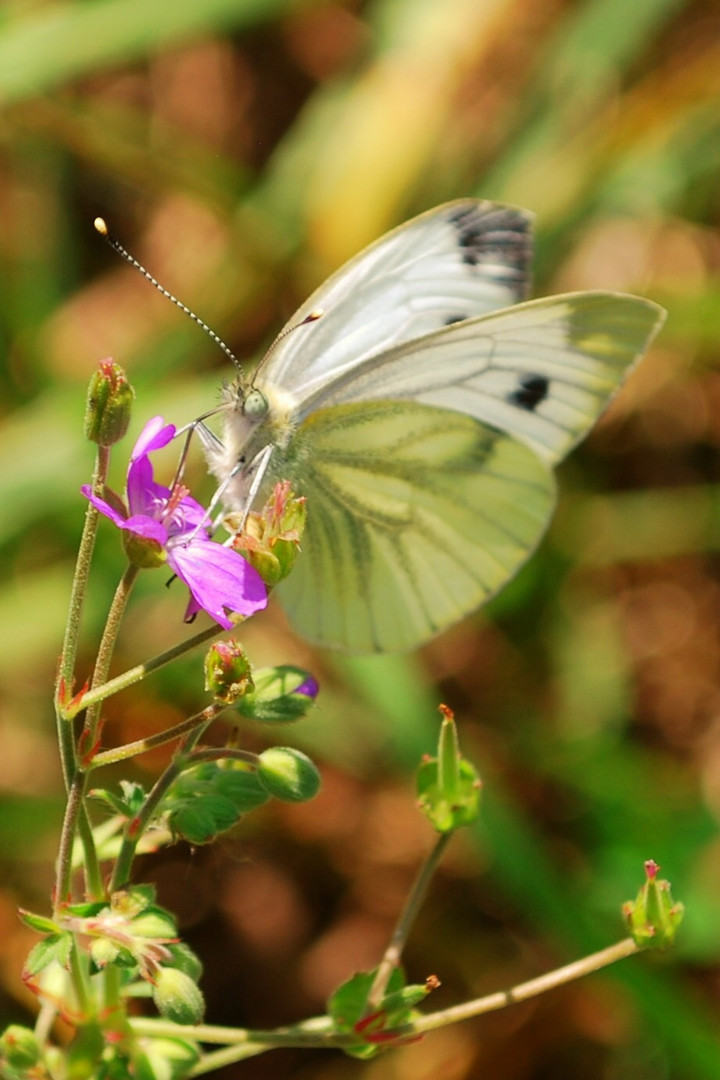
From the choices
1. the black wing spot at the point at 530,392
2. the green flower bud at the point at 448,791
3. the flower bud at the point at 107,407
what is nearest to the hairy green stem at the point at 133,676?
the flower bud at the point at 107,407

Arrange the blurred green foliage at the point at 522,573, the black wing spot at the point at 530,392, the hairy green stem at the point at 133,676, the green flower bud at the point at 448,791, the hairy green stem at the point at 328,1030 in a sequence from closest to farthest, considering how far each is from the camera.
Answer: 1. the hairy green stem at the point at 133,676
2. the hairy green stem at the point at 328,1030
3. the green flower bud at the point at 448,791
4. the black wing spot at the point at 530,392
5. the blurred green foliage at the point at 522,573

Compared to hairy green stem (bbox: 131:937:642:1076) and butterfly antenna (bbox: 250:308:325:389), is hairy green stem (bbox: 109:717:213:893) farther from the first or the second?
butterfly antenna (bbox: 250:308:325:389)

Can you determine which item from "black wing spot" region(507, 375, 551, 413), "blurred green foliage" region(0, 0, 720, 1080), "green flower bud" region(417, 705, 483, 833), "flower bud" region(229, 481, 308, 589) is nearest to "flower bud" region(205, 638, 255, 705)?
"flower bud" region(229, 481, 308, 589)

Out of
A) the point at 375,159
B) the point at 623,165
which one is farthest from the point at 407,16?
the point at 623,165

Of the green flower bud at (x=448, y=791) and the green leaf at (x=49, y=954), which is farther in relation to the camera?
the green flower bud at (x=448, y=791)

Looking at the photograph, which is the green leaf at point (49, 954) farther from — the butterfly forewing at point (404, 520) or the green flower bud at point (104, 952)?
the butterfly forewing at point (404, 520)

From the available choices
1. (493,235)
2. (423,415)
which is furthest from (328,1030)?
(493,235)
